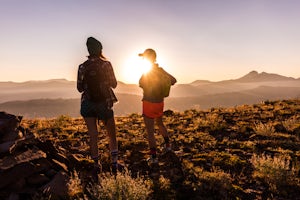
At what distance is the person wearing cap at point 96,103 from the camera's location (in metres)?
6.88

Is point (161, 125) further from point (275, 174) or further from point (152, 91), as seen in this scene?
point (275, 174)

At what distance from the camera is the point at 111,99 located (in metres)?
7.14

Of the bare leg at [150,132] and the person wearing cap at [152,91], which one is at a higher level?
the person wearing cap at [152,91]

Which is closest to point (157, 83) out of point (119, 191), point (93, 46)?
point (93, 46)

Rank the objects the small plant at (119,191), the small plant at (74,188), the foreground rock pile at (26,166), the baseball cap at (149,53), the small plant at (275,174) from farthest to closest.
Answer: the baseball cap at (149,53)
the small plant at (275,174)
the small plant at (74,188)
the foreground rock pile at (26,166)
the small plant at (119,191)

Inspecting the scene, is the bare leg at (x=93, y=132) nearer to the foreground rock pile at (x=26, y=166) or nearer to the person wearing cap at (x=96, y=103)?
the person wearing cap at (x=96, y=103)

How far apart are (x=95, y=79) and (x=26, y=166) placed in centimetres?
222

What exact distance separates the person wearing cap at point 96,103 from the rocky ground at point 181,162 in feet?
2.64

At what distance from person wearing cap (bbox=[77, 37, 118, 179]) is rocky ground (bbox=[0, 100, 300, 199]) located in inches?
31.6

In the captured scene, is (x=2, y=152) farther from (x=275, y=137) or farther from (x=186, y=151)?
(x=275, y=137)

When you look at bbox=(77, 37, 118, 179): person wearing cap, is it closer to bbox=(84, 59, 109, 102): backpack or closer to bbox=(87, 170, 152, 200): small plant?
bbox=(84, 59, 109, 102): backpack

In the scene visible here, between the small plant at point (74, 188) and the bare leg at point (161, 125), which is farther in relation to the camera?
the bare leg at point (161, 125)

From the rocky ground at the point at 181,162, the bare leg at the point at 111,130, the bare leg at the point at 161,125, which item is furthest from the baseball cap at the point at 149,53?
the rocky ground at the point at 181,162

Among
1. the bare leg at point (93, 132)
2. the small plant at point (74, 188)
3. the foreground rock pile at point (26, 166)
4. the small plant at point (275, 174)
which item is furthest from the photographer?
the bare leg at point (93, 132)
